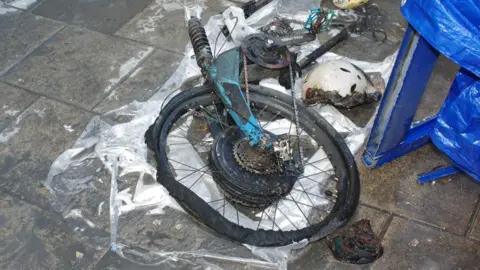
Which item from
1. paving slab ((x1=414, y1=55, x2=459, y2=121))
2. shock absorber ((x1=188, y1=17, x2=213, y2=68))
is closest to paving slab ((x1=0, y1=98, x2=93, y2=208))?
shock absorber ((x1=188, y1=17, x2=213, y2=68))

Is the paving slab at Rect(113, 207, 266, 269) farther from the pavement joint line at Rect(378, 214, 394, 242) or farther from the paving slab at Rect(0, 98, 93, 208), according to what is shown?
the pavement joint line at Rect(378, 214, 394, 242)

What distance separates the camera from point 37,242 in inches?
101

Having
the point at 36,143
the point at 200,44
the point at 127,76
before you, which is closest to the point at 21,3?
the point at 127,76

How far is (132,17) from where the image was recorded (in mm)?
4180

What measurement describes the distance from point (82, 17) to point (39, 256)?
2.36 meters

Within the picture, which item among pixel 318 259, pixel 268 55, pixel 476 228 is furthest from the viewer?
pixel 268 55

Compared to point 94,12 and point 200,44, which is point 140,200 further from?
point 94,12

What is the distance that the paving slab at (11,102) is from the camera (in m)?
3.25

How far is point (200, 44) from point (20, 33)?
6.20ft

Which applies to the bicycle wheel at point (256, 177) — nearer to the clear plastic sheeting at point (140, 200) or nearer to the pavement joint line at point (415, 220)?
the clear plastic sheeting at point (140, 200)

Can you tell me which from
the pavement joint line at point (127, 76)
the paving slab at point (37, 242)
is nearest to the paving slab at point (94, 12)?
the pavement joint line at point (127, 76)

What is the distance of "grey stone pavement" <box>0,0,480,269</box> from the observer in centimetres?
255

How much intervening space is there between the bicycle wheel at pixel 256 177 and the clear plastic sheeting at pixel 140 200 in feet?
→ 0.06

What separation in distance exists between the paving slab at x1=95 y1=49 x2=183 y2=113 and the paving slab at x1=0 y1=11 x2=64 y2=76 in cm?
93
